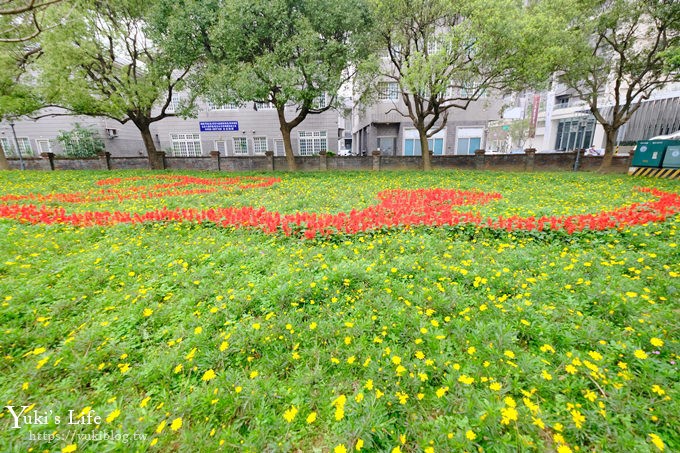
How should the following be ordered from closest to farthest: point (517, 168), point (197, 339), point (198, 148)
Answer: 1. point (197, 339)
2. point (517, 168)
3. point (198, 148)

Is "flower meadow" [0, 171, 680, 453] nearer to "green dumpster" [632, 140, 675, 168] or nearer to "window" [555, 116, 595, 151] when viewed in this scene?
"green dumpster" [632, 140, 675, 168]

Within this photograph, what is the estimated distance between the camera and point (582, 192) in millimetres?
10844

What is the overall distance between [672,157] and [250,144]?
28.3 m

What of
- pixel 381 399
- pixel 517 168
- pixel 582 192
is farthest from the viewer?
pixel 517 168

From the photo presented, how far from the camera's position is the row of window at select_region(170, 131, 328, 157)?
2691 centimetres

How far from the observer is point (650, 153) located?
16391mm

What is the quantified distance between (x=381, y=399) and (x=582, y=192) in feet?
40.1

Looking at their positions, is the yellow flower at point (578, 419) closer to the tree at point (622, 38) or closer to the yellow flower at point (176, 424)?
the yellow flower at point (176, 424)

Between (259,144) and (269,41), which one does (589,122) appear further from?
(269,41)

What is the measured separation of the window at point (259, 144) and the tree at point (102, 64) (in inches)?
359

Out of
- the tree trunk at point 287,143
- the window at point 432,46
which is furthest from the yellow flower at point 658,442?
the tree trunk at point 287,143

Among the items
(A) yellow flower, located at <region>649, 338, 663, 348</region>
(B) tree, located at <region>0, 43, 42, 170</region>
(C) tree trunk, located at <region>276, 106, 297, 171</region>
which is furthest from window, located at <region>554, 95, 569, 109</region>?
(B) tree, located at <region>0, 43, 42, 170</region>

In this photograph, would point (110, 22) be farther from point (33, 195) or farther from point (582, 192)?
point (582, 192)

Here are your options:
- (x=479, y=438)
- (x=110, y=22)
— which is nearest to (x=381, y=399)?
(x=479, y=438)
